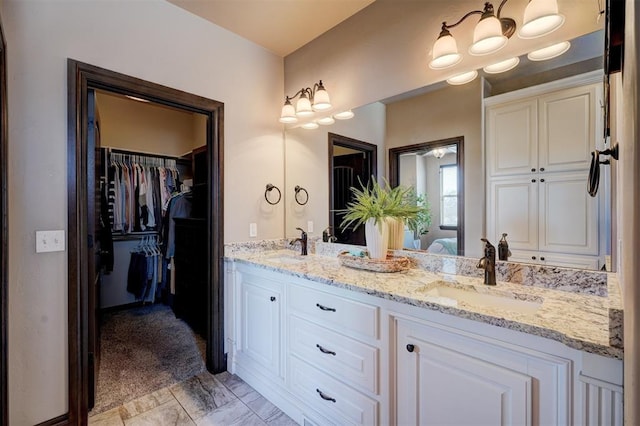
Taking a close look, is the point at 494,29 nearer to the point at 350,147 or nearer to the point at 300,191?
the point at 350,147

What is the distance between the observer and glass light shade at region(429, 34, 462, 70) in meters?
1.59

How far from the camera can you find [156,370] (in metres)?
2.36

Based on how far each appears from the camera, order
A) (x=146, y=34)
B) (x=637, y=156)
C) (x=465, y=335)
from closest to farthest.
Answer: (x=637, y=156) < (x=465, y=335) < (x=146, y=34)

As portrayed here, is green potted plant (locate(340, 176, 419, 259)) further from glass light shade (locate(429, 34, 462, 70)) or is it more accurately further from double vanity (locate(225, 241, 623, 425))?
glass light shade (locate(429, 34, 462, 70))

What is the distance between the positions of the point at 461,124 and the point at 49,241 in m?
2.38

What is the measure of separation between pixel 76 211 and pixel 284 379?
5.11 ft

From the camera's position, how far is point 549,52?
1.43 metres

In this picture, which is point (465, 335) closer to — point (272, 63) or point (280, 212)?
point (280, 212)

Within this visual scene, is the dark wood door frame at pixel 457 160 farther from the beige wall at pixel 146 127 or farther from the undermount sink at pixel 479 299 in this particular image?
the beige wall at pixel 146 127

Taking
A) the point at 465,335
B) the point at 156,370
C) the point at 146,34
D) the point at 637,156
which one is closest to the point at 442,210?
the point at 465,335

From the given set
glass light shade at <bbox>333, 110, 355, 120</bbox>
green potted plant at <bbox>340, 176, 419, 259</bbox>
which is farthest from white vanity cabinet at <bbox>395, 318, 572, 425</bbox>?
glass light shade at <bbox>333, 110, 355, 120</bbox>

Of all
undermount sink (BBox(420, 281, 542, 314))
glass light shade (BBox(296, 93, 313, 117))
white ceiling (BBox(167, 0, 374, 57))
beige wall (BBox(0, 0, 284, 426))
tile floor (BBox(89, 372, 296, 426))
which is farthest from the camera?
glass light shade (BBox(296, 93, 313, 117))

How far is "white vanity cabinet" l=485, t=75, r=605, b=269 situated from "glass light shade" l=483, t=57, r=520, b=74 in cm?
13

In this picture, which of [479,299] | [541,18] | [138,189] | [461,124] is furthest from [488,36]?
[138,189]
